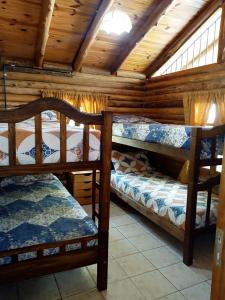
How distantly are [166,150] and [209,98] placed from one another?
4.49ft

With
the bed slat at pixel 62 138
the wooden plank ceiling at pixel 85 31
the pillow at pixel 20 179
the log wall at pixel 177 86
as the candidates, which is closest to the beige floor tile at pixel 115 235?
the pillow at pixel 20 179

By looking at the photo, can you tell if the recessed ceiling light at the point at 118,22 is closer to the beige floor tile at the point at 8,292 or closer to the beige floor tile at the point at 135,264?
the beige floor tile at the point at 135,264

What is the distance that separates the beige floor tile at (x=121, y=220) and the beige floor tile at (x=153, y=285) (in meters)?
1.07

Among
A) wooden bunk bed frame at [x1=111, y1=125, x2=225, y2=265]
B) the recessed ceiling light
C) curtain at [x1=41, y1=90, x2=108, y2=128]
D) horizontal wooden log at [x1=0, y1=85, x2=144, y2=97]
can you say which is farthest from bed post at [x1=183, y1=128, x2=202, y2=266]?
horizontal wooden log at [x1=0, y1=85, x2=144, y2=97]

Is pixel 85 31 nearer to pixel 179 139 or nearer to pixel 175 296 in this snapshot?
pixel 179 139

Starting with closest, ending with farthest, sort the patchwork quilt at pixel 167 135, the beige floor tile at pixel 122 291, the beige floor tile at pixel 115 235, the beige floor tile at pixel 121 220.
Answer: the beige floor tile at pixel 122 291 → the patchwork quilt at pixel 167 135 → the beige floor tile at pixel 115 235 → the beige floor tile at pixel 121 220

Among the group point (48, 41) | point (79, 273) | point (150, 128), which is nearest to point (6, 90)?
point (48, 41)

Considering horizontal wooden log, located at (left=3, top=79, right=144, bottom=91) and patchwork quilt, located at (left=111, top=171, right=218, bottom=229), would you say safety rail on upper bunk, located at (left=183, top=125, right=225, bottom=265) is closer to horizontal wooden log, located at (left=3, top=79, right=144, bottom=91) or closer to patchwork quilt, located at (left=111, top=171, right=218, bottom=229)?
patchwork quilt, located at (left=111, top=171, right=218, bottom=229)

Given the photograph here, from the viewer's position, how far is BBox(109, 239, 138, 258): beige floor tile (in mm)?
2571

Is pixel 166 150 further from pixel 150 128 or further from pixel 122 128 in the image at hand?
pixel 122 128

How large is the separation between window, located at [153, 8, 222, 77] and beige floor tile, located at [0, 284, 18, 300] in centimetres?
398

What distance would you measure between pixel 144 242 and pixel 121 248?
31 cm

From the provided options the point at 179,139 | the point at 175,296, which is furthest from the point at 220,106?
the point at 175,296

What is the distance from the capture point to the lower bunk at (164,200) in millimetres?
2543
